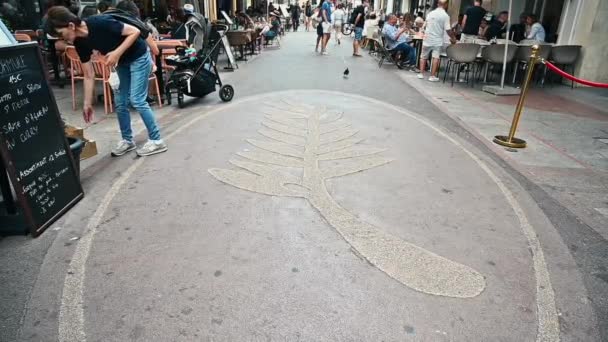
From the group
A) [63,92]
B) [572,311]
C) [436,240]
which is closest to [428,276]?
[436,240]

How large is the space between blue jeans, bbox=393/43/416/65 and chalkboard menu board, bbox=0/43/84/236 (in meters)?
11.5

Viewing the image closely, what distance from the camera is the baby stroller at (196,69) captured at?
25.4ft

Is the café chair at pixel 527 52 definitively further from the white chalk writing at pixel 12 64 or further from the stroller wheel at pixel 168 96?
the white chalk writing at pixel 12 64

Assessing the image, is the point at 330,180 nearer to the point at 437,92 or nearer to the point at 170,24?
the point at 437,92

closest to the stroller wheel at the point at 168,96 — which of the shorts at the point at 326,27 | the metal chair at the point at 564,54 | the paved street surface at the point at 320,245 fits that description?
the paved street surface at the point at 320,245

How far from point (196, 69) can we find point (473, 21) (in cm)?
838

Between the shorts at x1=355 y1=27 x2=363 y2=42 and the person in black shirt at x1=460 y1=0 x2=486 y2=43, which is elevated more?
the person in black shirt at x1=460 y1=0 x2=486 y2=43

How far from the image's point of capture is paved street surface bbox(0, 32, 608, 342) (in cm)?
263

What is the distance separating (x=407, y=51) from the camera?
13.6 metres

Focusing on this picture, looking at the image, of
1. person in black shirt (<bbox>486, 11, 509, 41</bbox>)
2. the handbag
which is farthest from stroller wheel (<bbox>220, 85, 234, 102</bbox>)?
person in black shirt (<bbox>486, 11, 509, 41</bbox>)

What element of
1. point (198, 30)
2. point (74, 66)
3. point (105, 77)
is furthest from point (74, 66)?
point (198, 30)

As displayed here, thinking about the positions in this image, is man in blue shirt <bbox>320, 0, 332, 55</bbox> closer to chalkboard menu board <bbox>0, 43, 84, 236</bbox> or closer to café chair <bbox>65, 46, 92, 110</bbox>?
café chair <bbox>65, 46, 92, 110</bbox>

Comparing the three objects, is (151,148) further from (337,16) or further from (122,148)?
(337,16)

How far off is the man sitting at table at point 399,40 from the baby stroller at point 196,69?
6637mm
